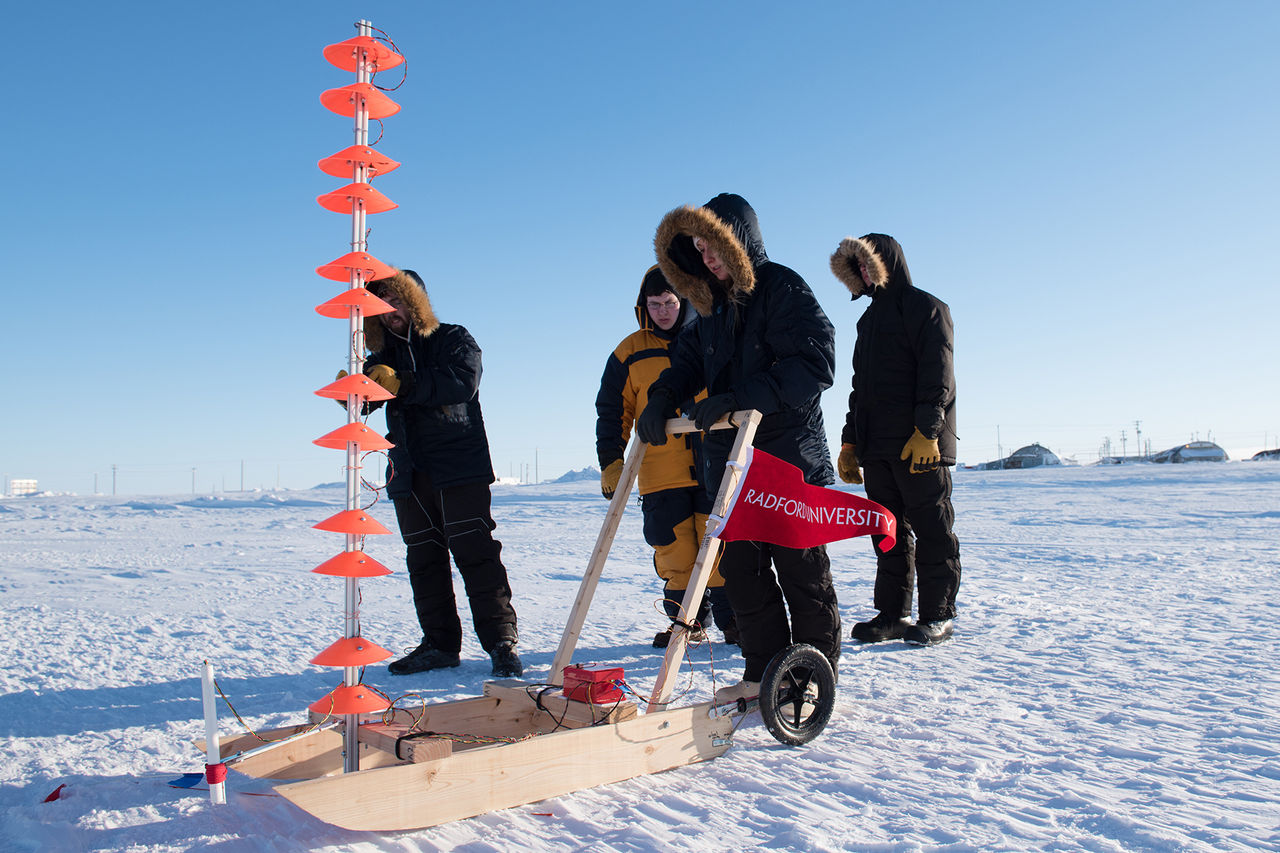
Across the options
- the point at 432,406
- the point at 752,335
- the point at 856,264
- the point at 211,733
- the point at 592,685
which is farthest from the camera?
the point at 856,264

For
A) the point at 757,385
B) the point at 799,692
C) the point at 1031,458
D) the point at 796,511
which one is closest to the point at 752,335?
the point at 757,385

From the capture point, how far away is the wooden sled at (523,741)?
1993mm

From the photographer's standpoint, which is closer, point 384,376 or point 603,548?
point 603,548

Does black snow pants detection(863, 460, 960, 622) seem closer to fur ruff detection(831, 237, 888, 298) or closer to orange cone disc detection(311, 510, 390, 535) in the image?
fur ruff detection(831, 237, 888, 298)

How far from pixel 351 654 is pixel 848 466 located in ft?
11.9

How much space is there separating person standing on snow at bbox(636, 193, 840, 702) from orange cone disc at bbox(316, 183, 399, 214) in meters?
1.17

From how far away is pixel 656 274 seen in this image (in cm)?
442

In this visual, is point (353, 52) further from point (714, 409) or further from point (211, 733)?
point (211, 733)

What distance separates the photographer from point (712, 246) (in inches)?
122

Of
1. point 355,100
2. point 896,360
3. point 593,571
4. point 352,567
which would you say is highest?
point 355,100

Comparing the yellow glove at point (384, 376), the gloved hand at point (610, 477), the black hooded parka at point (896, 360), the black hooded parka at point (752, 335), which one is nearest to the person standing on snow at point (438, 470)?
the yellow glove at point (384, 376)

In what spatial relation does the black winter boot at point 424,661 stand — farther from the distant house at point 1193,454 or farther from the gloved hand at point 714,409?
the distant house at point 1193,454

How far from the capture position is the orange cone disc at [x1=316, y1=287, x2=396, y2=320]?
2.31 metres

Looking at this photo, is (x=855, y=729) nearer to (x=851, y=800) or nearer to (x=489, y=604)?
(x=851, y=800)
